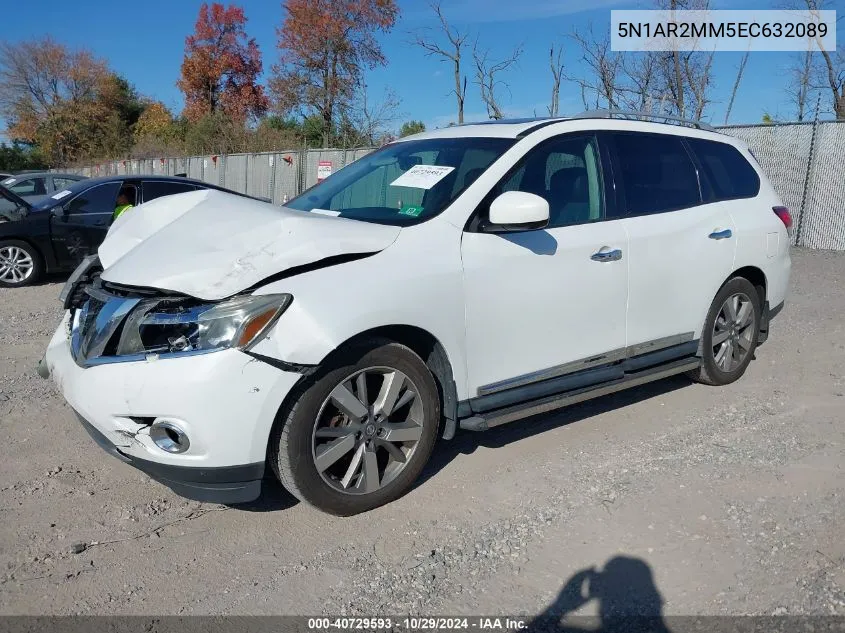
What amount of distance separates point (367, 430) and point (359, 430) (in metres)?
0.04

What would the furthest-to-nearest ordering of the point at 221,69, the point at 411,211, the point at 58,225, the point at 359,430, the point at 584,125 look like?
the point at 221,69
the point at 58,225
the point at 584,125
the point at 411,211
the point at 359,430

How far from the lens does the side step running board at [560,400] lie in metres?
3.72

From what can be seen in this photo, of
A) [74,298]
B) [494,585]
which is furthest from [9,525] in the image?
[494,585]

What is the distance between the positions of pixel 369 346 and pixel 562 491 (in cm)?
132

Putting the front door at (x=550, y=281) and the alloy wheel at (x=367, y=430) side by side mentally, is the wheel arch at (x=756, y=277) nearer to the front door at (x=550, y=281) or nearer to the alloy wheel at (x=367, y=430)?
the front door at (x=550, y=281)

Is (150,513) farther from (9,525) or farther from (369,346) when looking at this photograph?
(369,346)

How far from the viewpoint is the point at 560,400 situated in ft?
13.4

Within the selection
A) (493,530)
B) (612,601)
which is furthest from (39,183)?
(612,601)

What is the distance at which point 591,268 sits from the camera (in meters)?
4.16

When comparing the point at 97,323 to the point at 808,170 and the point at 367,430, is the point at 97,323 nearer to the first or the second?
the point at 367,430

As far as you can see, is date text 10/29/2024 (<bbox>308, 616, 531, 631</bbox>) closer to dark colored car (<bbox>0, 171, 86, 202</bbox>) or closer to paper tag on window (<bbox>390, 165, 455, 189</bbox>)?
paper tag on window (<bbox>390, 165, 455, 189</bbox>)

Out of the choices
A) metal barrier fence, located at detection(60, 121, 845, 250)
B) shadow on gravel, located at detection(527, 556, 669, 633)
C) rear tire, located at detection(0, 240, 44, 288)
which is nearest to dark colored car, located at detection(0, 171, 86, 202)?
rear tire, located at detection(0, 240, 44, 288)

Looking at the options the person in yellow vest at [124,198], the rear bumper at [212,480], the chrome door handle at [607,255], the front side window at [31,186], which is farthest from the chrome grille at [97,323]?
the front side window at [31,186]

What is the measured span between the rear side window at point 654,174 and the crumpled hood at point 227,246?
1.79 meters
